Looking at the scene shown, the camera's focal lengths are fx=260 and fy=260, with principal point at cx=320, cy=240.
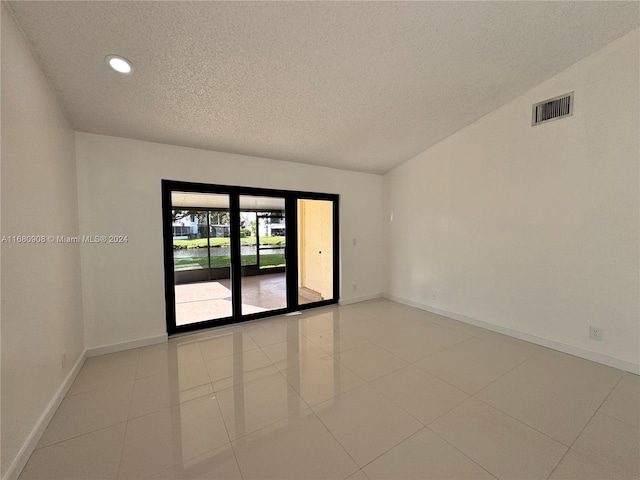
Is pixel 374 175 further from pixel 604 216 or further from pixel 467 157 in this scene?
pixel 604 216

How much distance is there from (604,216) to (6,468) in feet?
16.6

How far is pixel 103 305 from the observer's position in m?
3.02

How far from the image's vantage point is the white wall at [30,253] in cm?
151

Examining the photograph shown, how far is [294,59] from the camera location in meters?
2.24

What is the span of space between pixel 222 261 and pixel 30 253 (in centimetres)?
218

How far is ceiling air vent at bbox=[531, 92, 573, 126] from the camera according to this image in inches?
114

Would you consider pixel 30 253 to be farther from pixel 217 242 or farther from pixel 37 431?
pixel 217 242

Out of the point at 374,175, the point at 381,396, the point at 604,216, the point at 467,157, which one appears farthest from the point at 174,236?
the point at 604,216

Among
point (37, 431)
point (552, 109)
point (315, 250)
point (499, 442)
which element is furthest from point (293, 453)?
point (552, 109)

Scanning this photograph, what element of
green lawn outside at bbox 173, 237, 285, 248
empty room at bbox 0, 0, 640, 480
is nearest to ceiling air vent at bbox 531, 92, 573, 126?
empty room at bbox 0, 0, 640, 480

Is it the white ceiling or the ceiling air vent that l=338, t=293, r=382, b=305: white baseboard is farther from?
the ceiling air vent

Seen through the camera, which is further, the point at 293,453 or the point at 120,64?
the point at 120,64

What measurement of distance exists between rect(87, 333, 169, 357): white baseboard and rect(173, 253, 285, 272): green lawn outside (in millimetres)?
887

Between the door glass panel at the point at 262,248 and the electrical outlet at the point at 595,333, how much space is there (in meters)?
3.90
